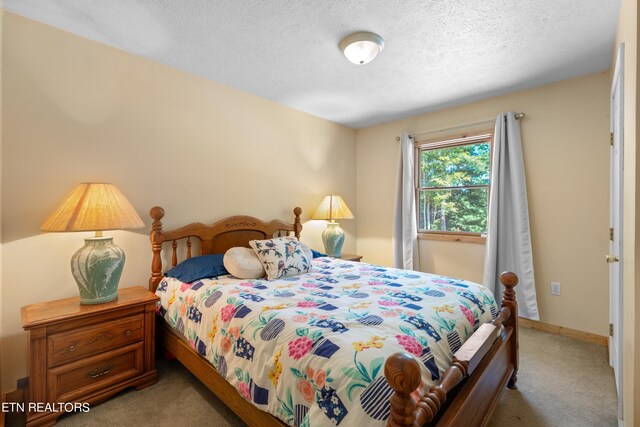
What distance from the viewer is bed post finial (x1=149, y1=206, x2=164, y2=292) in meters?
2.35

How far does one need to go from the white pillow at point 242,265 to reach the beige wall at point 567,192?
251 cm

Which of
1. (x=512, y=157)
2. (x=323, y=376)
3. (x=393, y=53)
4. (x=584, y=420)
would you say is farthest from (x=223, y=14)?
(x=584, y=420)

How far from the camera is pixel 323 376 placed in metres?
1.09

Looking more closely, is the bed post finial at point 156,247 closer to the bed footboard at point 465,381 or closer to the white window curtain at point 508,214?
the bed footboard at point 465,381

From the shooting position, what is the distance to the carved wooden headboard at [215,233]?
239 cm

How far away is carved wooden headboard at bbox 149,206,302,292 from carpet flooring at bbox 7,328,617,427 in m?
0.80

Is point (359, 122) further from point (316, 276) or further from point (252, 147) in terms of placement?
point (316, 276)

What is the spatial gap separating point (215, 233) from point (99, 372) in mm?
1307

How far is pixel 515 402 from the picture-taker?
1868 millimetres

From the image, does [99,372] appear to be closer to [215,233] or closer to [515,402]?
[215,233]

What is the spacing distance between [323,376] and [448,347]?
0.62 metres

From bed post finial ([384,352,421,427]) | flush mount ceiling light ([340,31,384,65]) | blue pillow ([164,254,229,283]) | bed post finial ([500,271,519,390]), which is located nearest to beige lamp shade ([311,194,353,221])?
blue pillow ([164,254,229,283])

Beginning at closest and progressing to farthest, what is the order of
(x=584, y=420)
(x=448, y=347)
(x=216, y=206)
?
(x=448, y=347) → (x=584, y=420) → (x=216, y=206)

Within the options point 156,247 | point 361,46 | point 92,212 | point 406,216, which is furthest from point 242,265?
point 406,216
